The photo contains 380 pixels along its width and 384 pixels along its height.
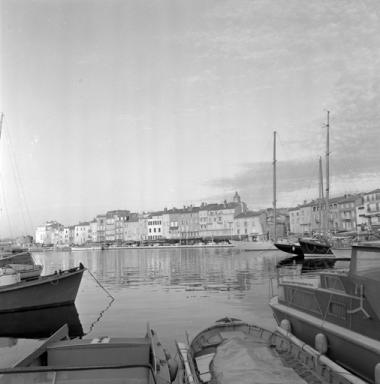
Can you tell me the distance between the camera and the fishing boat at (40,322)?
60.3 ft

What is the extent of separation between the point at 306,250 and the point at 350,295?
57775mm

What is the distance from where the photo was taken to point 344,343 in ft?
33.7

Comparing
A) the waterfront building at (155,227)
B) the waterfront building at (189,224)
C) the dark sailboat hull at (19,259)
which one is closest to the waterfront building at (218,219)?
the waterfront building at (189,224)

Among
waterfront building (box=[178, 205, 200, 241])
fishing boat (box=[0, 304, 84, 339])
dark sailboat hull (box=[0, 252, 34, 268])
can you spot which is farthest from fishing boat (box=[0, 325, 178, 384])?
waterfront building (box=[178, 205, 200, 241])

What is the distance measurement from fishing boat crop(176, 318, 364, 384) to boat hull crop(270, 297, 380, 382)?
39.7 inches

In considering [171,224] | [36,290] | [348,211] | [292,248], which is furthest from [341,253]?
[171,224]

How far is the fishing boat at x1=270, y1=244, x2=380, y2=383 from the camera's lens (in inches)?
374

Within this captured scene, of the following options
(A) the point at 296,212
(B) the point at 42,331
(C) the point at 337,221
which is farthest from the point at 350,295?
(A) the point at 296,212

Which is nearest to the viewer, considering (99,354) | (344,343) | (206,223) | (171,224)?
(99,354)

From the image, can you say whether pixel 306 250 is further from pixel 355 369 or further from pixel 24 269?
pixel 355 369

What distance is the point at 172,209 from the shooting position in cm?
19425

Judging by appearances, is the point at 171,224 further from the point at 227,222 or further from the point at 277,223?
the point at 277,223

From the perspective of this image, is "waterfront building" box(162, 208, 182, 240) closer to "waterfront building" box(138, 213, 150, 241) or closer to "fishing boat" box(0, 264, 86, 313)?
"waterfront building" box(138, 213, 150, 241)

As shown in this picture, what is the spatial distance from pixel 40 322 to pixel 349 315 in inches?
600
